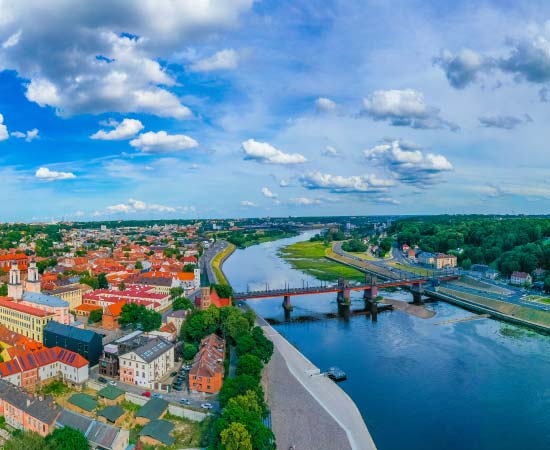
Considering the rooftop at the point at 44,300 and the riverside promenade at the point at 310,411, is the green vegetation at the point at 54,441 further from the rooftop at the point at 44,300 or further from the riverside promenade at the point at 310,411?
the rooftop at the point at 44,300

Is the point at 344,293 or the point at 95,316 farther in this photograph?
the point at 344,293

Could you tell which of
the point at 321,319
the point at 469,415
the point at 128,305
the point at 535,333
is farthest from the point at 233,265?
the point at 469,415

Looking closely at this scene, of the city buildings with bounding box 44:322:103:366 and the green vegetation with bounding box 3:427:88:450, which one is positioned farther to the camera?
the city buildings with bounding box 44:322:103:366

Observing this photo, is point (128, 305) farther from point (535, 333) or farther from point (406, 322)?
point (535, 333)

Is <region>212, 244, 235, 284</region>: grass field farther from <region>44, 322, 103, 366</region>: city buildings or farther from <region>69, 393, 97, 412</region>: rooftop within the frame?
<region>69, 393, 97, 412</region>: rooftop

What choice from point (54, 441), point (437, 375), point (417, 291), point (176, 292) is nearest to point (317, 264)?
point (417, 291)

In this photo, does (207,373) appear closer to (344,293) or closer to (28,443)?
(28,443)

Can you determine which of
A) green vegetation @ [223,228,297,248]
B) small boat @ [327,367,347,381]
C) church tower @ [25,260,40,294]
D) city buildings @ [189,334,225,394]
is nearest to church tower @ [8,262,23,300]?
church tower @ [25,260,40,294]
